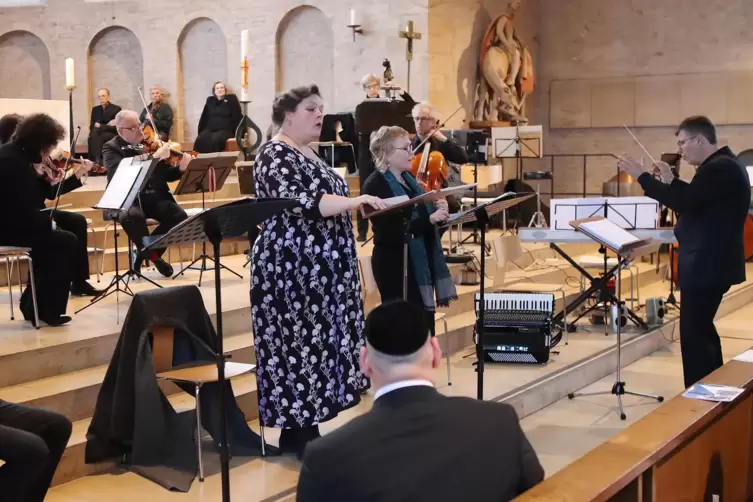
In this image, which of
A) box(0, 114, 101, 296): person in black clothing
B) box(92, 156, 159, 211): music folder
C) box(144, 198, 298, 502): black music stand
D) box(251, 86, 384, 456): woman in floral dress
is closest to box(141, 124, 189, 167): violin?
box(0, 114, 101, 296): person in black clothing

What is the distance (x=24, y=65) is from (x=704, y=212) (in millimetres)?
11558

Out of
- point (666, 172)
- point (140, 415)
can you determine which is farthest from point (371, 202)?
point (666, 172)

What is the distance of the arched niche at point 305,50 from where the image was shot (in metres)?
12.4

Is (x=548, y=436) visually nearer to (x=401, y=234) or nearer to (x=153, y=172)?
(x=401, y=234)

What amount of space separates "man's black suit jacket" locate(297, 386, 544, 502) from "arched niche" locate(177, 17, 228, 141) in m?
11.6

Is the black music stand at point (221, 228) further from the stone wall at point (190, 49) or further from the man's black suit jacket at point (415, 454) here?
the stone wall at point (190, 49)

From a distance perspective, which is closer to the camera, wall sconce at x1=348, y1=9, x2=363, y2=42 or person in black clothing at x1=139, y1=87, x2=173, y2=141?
A: wall sconce at x1=348, y1=9, x2=363, y2=42

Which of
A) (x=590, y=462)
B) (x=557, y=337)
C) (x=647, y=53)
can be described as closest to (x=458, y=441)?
(x=590, y=462)

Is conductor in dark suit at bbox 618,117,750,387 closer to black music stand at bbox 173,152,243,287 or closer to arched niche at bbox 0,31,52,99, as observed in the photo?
black music stand at bbox 173,152,243,287

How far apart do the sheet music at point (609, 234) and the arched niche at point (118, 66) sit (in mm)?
9343

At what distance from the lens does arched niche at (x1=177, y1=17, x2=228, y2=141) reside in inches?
517

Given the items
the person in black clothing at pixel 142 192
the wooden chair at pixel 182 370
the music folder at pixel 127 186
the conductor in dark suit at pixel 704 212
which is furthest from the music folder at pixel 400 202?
the person in black clothing at pixel 142 192

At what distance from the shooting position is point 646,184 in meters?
4.83

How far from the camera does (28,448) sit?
3113 mm
